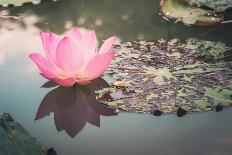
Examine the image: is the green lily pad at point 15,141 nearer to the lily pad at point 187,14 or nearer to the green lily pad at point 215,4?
the lily pad at point 187,14

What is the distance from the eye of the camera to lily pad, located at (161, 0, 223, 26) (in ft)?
4.93

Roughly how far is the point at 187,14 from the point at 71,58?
0.66 metres

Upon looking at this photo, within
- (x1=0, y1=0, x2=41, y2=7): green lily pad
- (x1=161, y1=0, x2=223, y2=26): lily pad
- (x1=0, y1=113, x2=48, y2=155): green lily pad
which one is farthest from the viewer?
(x1=0, y1=0, x2=41, y2=7): green lily pad

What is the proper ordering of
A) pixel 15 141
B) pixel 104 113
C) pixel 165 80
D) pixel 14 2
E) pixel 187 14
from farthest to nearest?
pixel 14 2, pixel 187 14, pixel 165 80, pixel 104 113, pixel 15 141

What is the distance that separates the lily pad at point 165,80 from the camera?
3.42 feet

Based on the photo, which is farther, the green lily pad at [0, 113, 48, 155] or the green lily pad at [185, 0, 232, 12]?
the green lily pad at [185, 0, 232, 12]

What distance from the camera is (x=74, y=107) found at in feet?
3.50

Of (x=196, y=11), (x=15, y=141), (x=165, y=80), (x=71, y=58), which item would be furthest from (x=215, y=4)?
(x=15, y=141)

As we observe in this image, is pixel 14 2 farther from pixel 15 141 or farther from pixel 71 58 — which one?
pixel 15 141

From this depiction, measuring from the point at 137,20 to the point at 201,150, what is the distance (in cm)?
78

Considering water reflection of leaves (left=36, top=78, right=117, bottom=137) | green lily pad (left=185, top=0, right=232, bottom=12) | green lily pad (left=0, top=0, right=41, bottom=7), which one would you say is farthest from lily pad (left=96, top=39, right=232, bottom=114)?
green lily pad (left=0, top=0, right=41, bottom=7)

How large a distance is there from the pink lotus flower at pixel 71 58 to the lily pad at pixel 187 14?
52 centimetres

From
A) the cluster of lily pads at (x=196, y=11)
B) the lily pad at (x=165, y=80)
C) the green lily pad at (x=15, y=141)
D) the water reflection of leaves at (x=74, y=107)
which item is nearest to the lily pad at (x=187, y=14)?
the cluster of lily pads at (x=196, y=11)

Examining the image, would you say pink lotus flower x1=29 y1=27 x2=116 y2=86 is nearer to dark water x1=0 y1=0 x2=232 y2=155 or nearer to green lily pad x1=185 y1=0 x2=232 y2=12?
dark water x1=0 y1=0 x2=232 y2=155
